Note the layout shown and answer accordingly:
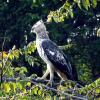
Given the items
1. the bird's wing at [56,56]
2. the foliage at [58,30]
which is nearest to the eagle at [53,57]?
the bird's wing at [56,56]

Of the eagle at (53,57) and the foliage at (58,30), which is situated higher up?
the foliage at (58,30)

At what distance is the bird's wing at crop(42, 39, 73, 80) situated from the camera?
9305mm

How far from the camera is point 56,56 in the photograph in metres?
9.45

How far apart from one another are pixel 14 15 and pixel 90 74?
3.65 m

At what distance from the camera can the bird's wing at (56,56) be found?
9.30 metres

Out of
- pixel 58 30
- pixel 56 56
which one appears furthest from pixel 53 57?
pixel 58 30

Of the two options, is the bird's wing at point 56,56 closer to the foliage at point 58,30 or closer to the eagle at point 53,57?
the eagle at point 53,57

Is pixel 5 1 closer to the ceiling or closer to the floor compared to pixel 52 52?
closer to the ceiling

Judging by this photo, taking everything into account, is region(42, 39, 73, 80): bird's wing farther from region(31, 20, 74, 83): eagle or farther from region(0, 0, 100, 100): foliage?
region(0, 0, 100, 100): foliage

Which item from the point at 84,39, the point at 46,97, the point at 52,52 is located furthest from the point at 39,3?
the point at 46,97

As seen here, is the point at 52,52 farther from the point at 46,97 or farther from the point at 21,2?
the point at 21,2

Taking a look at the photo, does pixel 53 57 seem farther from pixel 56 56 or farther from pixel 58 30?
pixel 58 30

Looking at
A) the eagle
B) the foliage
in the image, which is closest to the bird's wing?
the eagle

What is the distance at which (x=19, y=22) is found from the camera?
792 inches
